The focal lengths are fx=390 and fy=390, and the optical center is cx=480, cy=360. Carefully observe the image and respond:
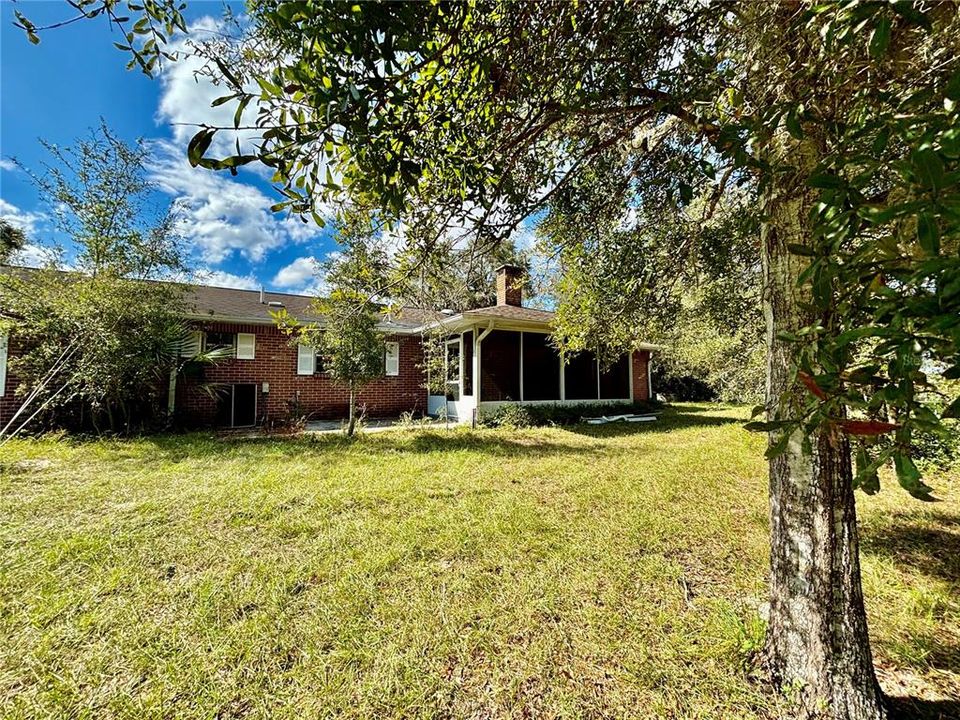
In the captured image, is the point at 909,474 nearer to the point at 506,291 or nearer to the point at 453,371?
the point at 453,371

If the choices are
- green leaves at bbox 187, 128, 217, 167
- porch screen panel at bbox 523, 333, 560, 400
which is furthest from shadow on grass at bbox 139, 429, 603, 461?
green leaves at bbox 187, 128, 217, 167

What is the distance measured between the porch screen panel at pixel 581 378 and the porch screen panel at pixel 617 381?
0.35 m

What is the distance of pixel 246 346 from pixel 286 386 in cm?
149

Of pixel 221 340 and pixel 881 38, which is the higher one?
pixel 221 340

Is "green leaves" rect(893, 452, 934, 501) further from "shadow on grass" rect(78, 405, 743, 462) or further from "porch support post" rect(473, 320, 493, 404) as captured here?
"porch support post" rect(473, 320, 493, 404)

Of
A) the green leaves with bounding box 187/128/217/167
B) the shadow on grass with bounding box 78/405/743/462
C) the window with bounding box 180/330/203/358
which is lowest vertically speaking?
the shadow on grass with bounding box 78/405/743/462

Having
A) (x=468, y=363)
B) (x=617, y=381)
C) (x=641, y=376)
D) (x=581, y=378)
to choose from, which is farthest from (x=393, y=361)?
(x=641, y=376)

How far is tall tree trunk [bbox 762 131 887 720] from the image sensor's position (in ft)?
5.86

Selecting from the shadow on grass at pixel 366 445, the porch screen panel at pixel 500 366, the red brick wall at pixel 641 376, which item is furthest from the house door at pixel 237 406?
the red brick wall at pixel 641 376

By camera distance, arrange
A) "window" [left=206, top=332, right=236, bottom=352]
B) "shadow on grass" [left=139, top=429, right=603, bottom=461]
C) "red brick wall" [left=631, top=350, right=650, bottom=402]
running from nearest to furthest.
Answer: "shadow on grass" [left=139, top=429, right=603, bottom=461], "window" [left=206, top=332, right=236, bottom=352], "red brick wall" [left=631, top=350, right=650, bottom=402]

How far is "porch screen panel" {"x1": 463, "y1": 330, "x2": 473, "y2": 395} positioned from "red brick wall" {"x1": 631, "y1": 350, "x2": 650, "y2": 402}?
23.4 feet

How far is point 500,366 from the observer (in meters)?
11.0

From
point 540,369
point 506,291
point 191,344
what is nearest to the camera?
point 191,344

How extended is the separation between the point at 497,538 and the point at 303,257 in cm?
1368
